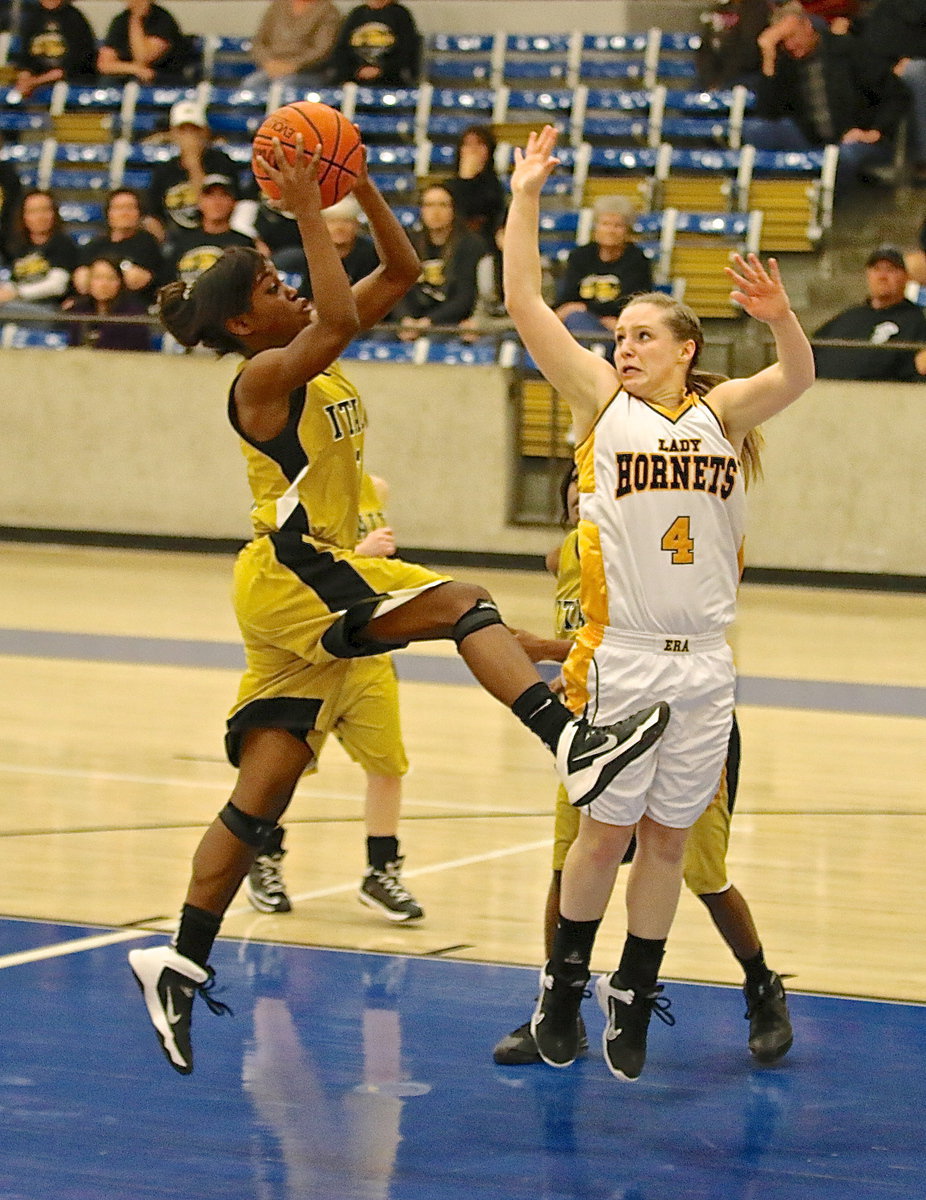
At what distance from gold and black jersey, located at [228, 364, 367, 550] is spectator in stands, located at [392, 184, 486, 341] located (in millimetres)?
8872

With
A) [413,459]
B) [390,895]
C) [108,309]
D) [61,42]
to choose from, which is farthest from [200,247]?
[390,895]

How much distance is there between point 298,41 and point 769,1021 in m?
13.3

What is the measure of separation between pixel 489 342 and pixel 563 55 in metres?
3.81

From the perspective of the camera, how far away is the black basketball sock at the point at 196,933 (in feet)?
14.6

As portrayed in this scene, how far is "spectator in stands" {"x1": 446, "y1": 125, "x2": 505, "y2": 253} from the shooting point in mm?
13961

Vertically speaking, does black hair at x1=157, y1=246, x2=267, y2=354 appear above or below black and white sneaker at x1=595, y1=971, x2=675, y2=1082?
above

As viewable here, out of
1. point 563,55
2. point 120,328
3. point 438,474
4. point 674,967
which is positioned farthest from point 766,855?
point 563,55

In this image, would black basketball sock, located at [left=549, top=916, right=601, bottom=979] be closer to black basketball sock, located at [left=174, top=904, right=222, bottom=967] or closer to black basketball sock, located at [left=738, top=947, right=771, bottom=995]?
black basketball sock, located at [left=738, top=947, right=771, bottom=995]

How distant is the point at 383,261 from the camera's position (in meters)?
4.98

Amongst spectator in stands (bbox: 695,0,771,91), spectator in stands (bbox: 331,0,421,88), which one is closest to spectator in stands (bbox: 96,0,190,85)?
spectator in stands (bbox: 331,0,421,88)

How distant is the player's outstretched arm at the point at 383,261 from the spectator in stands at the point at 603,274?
832cm

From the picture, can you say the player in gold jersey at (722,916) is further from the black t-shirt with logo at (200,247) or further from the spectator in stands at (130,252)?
the spectator in stands at (130,252)

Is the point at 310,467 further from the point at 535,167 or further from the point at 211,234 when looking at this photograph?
the point at 211,234

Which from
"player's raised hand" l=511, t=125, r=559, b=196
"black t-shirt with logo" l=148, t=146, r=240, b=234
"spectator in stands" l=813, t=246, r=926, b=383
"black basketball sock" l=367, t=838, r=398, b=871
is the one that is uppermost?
"black t-shirt with logo" l=148, t=146, r=240, b=234
